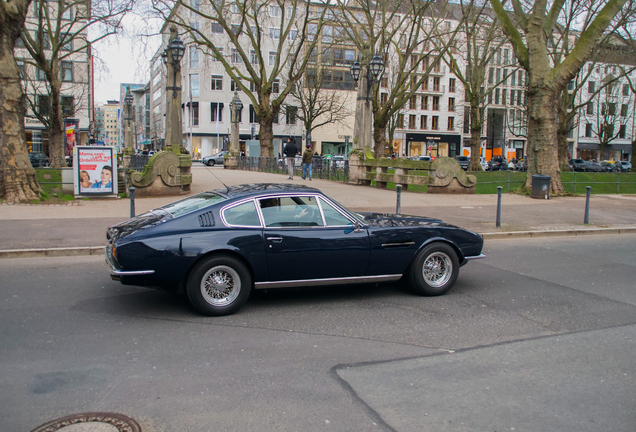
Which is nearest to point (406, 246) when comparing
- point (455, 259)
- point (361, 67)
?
point (455, 259)

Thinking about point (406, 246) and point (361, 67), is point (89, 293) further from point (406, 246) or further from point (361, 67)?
point (361, 67)

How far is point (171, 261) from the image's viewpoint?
553 cm

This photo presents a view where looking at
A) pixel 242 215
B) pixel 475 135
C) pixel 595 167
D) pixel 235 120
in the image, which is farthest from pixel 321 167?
pixel 595 167

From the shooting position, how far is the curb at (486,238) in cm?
877

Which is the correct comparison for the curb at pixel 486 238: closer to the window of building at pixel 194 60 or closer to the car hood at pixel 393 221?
the car hood at pixel 393 221

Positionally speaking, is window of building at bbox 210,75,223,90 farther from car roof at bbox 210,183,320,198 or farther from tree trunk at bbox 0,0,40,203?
car roof at bbox 210,183,320,198

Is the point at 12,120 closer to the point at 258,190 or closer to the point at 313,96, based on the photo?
the point at 258,190

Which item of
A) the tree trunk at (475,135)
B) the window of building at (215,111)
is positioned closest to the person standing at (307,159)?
the tree trunk at (475,135)

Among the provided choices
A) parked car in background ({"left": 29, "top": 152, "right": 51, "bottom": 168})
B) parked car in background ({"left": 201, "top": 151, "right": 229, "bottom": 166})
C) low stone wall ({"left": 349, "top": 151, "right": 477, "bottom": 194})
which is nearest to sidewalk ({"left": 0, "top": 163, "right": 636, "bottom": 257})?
low stone wall ({"left": 349, "top": 151, "right": 477, "bottom": 194})

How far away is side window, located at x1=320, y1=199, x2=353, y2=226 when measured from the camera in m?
6.29

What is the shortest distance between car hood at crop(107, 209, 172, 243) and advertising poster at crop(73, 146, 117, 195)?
32.6 feet

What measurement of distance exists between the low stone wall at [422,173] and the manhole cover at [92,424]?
1730 cm

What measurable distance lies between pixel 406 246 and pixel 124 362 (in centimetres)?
352

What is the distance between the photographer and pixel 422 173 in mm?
21891
